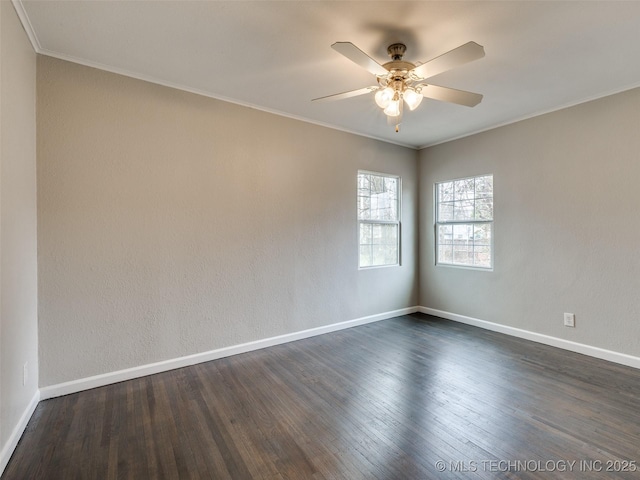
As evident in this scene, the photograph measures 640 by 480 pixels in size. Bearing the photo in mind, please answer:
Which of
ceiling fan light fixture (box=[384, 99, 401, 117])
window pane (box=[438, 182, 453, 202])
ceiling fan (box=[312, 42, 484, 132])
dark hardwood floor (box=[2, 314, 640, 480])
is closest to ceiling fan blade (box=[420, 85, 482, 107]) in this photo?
ceiling fan (box=[312, 42, 484, 132])

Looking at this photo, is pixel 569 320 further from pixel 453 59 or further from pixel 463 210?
pixel 453 59

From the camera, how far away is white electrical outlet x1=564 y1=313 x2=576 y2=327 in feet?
10.5

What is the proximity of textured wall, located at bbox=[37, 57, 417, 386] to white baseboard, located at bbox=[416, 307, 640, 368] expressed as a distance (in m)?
1.63

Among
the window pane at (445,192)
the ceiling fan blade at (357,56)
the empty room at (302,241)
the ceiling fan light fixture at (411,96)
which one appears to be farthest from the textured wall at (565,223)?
the ceiling fan blade at (357,56)

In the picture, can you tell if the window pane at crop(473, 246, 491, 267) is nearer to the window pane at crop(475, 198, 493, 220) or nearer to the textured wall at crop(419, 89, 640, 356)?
the textured wall at crop(419, 89, 640, 356)

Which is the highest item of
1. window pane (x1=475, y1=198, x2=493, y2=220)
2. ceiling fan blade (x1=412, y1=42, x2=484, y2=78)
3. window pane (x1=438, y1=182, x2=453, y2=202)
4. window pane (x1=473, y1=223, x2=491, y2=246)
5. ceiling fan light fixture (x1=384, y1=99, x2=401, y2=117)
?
ceiling fan blade (x1=412, y1=42, x2=484, y2=78)

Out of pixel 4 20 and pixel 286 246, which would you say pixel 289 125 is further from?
pixel 4 20

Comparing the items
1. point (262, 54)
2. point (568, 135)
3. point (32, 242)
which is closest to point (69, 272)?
point (32, 242)

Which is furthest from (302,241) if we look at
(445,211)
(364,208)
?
(445,211)

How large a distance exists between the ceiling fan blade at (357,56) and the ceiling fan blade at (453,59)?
0.25 m

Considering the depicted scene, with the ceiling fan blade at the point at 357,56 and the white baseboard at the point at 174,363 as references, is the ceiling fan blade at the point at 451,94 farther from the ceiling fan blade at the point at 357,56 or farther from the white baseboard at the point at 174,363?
the white baseboard at the point at 174,363

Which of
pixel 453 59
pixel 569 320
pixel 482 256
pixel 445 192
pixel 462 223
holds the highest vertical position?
pixel 453 59

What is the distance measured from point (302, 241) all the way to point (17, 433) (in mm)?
2654

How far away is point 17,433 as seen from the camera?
1.82 metres
